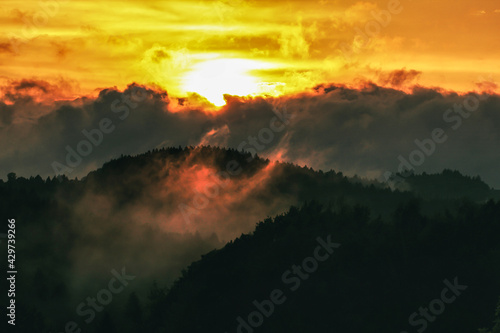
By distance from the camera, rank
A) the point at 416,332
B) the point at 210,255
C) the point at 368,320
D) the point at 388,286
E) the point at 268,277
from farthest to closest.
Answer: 1. the point at 210,255
2. the point at 268,277
3. the point at 388,286
4. the point at 368,320
5. the point at 416,332

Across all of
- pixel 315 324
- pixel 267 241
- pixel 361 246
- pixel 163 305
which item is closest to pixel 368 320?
pixel 315 324

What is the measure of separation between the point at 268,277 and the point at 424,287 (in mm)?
28874

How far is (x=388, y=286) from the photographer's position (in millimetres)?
133125

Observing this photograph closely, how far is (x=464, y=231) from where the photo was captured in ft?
483

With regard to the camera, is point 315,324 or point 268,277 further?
point 268,277

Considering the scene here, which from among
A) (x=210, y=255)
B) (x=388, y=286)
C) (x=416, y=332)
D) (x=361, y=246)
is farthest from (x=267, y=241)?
(x=416, y=332)

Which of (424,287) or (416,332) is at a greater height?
(424,287)

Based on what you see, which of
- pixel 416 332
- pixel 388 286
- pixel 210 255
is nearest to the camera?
pixel 416 332

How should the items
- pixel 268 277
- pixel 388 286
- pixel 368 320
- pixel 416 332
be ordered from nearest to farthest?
pixel 416 332 < pixel 368 320 < pixel 388 286 < pixel 268 277

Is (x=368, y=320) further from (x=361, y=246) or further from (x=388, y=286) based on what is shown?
(x=361, y=246)

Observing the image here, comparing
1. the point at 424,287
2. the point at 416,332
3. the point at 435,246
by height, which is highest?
the point at 435,246

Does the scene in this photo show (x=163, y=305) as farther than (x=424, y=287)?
Yes

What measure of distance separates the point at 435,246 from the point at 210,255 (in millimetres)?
45662

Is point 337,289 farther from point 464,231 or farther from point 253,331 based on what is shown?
point 464,231
